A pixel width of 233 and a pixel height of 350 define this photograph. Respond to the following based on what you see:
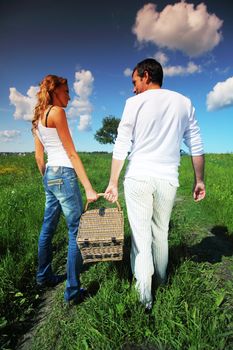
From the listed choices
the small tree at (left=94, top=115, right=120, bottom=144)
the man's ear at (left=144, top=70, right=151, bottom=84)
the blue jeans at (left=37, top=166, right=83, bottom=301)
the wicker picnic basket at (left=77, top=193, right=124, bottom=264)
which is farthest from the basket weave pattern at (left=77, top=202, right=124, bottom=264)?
the small tree at (left=94, top=115, right=120, bottom=144)

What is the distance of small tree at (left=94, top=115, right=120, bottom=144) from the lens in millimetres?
82812

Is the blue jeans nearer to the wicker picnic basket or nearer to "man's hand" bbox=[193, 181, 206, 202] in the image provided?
the wicker picnic basket

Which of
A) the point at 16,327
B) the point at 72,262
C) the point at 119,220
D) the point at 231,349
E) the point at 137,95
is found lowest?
the point at 16,327

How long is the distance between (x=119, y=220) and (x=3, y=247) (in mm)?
2400

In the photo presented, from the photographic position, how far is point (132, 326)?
267cm

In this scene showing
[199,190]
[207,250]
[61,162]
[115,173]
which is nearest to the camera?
[115,173]

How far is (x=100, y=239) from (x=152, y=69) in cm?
166

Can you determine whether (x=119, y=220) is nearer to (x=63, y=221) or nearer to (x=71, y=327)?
(x=71, y=327)

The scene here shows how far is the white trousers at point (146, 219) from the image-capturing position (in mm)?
2803

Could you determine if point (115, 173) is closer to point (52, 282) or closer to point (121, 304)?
point (121, 304)

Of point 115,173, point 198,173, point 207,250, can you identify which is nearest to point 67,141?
point 115,173

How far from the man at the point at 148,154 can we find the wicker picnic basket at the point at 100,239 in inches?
7.2

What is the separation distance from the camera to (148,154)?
Result: 9.21 feet

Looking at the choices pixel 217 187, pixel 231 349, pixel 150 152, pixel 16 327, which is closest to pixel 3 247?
pixel 16 327
